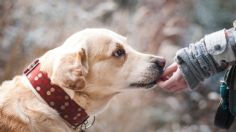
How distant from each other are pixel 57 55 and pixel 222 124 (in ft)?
2.21

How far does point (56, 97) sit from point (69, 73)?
0.10 metres

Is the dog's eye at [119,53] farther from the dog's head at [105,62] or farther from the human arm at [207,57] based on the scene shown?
the human arm at [207,57]

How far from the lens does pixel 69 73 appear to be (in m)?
1.58

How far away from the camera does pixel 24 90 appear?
165 cm

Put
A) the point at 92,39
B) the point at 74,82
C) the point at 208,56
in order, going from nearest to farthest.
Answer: the point at 208,56, the point at 74,82, the point at 92,39

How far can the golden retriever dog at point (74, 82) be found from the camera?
1.60m

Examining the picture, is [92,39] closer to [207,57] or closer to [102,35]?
[102,35]

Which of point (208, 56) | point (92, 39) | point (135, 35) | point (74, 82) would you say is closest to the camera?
point (208, 56)

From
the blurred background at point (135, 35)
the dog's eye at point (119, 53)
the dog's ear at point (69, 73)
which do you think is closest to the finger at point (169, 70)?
the dog's eye at point (119, 53)

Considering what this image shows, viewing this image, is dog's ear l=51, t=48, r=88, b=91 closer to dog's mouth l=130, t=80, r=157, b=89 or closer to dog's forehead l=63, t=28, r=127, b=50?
dog's forehead l=63, t=28, r=127, b=50

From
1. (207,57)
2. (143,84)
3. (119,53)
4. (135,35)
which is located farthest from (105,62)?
(135,35)

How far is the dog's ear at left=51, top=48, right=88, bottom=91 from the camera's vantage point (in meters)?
1.57

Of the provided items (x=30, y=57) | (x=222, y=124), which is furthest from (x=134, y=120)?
(x=222, y=124)

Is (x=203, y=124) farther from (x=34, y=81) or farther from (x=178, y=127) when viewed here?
(x=34, y=81)
